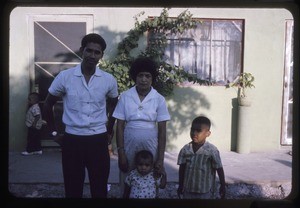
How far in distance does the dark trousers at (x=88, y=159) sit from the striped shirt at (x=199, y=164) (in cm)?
42

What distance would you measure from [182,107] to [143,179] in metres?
1.62

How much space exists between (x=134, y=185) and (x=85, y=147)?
12.2 inches

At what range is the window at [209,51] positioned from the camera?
3.93 meters

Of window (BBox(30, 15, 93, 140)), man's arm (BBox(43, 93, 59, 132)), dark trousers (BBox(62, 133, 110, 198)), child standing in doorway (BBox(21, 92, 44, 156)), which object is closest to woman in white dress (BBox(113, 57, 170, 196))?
dark trousers (BBox(62, 133, 110, 198))

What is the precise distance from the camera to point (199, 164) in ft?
7.02

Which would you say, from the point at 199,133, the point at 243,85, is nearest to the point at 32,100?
the point at 199,133

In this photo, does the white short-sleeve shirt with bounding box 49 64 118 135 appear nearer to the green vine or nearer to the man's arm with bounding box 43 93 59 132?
the man's arm with bounding box 43 93 59 132

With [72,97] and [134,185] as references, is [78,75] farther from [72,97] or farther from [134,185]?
[134,185]

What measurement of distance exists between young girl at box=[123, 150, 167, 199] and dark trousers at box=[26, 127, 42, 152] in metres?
1.13

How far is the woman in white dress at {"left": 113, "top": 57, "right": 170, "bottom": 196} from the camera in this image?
202 cm

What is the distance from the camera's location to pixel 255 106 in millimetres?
3854

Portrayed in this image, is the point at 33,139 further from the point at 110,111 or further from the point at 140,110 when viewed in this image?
the point at 140,110

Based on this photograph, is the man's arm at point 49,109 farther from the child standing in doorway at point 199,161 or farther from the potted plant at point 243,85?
the potted plant at point 243,85

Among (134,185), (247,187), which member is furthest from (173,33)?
(134,185)
